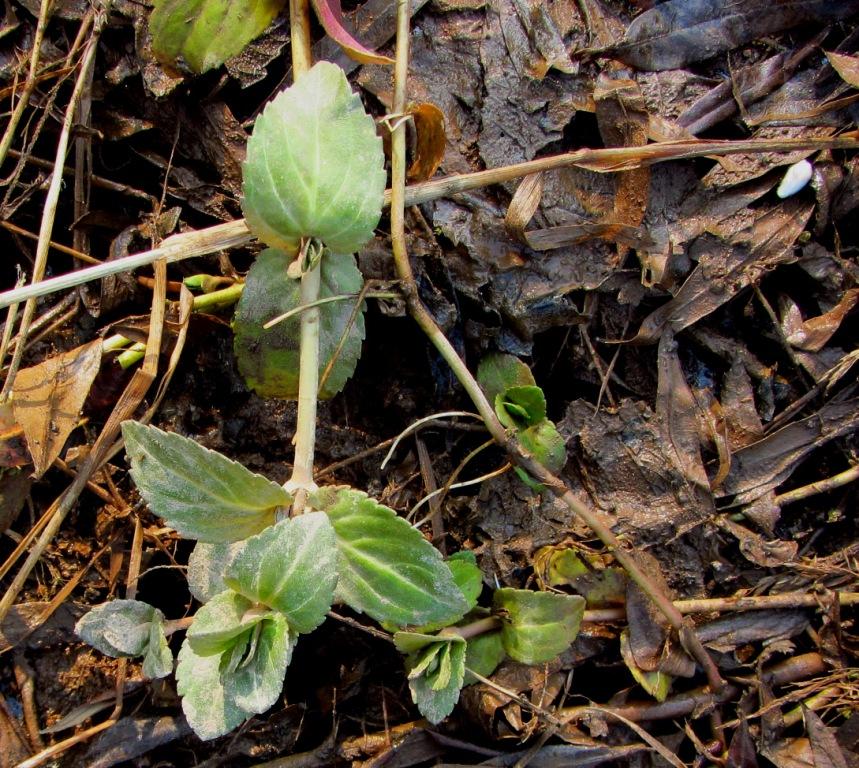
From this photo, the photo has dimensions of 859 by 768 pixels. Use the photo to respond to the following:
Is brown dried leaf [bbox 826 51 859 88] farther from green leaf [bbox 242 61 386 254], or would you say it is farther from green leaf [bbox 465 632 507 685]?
green leaf [bbox 465 632 507 685]

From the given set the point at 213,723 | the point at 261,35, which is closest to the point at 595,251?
the point at 261,35

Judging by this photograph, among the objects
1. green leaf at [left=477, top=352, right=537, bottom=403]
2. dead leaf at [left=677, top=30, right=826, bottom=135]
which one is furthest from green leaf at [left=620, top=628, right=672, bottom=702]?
dead leaf at [left=677, top=30, right=826, bottom=135]

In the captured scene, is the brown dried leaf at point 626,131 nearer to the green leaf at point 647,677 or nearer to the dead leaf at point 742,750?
the green leaf at point 647,677

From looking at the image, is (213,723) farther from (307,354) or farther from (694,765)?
(694,765)

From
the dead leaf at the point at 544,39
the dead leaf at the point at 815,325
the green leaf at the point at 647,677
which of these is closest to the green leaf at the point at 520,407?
the green leaf at the point at 647,677

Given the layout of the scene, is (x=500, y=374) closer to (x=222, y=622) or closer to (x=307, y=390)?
(x=307, y=390)

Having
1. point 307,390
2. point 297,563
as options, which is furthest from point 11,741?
point 307,390
